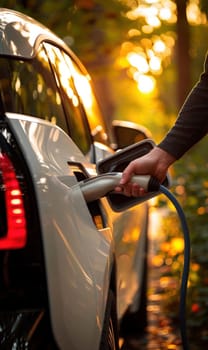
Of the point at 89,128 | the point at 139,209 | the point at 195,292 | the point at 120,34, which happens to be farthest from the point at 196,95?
the point at 120,34

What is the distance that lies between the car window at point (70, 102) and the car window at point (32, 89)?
7cm

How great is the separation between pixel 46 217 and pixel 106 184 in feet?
1.76

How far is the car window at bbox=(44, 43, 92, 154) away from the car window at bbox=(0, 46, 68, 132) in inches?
2.7

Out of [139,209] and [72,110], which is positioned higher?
[72,110]

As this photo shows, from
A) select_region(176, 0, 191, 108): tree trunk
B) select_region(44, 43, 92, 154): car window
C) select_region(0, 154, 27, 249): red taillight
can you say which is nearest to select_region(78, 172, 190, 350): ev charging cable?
select_region(0, 154, 27, 249): red taillight

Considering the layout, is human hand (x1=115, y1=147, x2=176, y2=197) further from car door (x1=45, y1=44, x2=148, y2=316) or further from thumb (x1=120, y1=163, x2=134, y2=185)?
car door (x1=45, y1=44, x2=148, y2=316)

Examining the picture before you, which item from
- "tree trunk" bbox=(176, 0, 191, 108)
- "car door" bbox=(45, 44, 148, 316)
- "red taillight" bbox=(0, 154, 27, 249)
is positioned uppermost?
"red taillight" bbox=(0, 154, 27, 249)

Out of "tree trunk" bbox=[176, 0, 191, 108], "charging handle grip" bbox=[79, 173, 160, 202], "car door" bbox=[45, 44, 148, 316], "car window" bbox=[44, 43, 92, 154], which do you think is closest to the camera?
"charging handle grip" bbox=[79, 173, 160, 202]

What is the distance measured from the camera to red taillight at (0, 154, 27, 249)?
328 centimetres

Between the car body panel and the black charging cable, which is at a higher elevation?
the car body panel

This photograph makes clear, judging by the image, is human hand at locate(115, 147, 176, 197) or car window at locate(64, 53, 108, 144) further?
car window at locate(64, 53, 108, 144)

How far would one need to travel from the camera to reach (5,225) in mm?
3291

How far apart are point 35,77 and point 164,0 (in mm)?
7379

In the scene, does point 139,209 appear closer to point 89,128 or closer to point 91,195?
point 89,128
